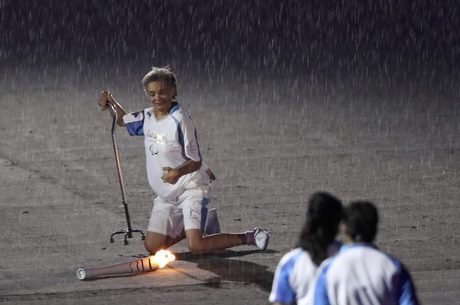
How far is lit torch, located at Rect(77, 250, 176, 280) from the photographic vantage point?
11289 millimetres

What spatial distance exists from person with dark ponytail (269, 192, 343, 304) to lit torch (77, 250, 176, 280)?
4.20 metres

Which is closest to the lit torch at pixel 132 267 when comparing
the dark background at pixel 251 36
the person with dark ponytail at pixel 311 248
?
the person with dark ponytail at pixel 311 248

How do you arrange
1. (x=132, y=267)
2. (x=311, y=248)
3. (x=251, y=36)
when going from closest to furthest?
1. (x=311, y=248)
2. (x=132, y=267)
3. (x=251, y=36)

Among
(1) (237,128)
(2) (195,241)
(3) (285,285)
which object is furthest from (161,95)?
(1) (237,128)

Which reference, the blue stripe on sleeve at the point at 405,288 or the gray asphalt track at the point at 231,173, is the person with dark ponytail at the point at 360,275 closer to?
the blue stripe on sleeve at the point at 405,288

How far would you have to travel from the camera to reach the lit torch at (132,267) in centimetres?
1129

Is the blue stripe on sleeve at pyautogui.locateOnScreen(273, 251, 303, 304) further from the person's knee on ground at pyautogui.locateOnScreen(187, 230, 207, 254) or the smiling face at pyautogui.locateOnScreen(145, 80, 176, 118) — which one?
the smiling face at pyautogui.locateOnScreen(145, 80, 176, 118)

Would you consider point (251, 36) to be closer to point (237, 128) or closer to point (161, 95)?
point (237, 128)

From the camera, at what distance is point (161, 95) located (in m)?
11.8

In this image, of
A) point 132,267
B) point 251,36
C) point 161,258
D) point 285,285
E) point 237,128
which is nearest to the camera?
point 285,285

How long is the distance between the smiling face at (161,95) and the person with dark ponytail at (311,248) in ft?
15.2

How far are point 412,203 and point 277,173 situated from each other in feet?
6.23

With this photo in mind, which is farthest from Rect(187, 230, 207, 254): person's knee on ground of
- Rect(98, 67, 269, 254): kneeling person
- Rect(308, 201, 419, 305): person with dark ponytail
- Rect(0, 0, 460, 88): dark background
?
Rect(0, 0, 460, 88): dark background

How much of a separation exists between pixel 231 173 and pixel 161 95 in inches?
148
